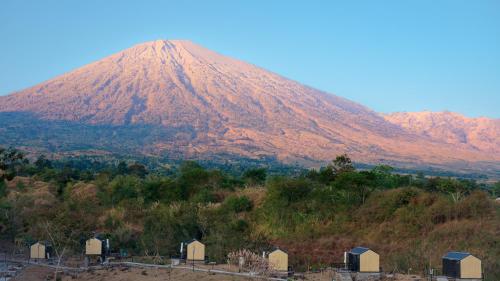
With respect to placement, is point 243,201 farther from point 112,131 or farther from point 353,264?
point 112,131

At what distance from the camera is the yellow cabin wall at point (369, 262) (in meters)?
19.8

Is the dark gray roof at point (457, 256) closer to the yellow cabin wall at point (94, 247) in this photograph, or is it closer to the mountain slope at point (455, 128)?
the yellow cabin wall at point (94, 247)

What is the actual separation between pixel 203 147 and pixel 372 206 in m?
62.2

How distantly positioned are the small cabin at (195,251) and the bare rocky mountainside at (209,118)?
59152mm

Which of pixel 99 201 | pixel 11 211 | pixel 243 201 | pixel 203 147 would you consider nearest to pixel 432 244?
pixel 243 201

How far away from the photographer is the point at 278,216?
28.6 metres

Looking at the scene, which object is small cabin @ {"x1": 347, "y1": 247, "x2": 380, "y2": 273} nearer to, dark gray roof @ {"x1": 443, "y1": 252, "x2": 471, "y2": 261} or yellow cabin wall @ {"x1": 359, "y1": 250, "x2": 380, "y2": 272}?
yellow cabin wall @ {"x1": 359, "y1": 250, "x2": 380, "y2": 272}

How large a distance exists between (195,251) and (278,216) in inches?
269

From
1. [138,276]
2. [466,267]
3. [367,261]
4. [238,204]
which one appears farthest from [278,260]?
[238,204]

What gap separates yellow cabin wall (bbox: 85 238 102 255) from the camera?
24656 millimetres

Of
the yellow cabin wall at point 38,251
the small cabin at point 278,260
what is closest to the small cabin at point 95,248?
the yellow cabin wall at point 38,251

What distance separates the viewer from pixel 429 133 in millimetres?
145250

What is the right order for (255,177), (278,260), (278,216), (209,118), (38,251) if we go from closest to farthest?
(278,260) → (38,251) → (278,216) → (255,177) → (209,118)

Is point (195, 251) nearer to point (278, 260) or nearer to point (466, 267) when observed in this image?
point (278, 260)
